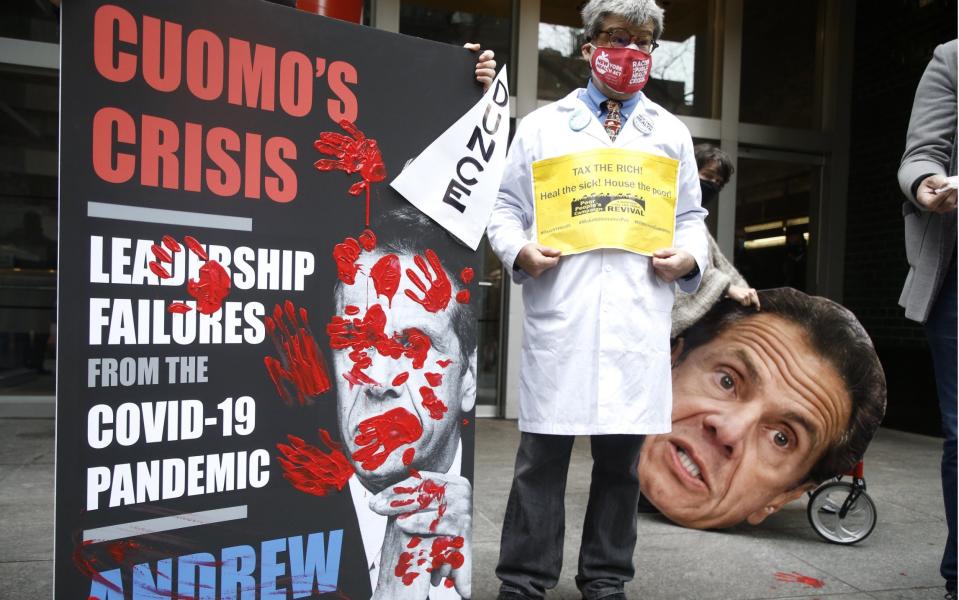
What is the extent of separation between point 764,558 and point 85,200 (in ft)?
8.56

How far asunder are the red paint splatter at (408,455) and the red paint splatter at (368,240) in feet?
1.71

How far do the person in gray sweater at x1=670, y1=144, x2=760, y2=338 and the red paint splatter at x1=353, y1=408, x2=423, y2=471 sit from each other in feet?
5.56

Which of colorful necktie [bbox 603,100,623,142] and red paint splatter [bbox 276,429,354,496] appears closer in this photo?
red paint splatter [bbox 276,429,354,496]

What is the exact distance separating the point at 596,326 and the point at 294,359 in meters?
0.86

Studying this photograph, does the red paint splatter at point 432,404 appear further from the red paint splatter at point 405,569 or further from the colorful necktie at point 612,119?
the colorful necktie at point 612,119

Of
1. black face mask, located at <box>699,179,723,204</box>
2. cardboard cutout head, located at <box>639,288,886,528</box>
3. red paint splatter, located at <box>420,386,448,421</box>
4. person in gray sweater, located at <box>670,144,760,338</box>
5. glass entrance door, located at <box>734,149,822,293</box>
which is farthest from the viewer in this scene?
glass entrance door, located at <box>734,149,822,293</box>

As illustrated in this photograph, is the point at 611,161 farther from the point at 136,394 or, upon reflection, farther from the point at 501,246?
the point at 136,394

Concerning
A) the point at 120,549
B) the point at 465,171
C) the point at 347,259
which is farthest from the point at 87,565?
the point at 465,171

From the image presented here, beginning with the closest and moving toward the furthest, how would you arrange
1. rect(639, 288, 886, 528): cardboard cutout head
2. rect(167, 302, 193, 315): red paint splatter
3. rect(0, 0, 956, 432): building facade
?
rect(167, 302, 193, 315): red paint splatter < rect(639, 288, 886, 528): cardboard cutout head < rect(0, 0, 956, 432): building facade

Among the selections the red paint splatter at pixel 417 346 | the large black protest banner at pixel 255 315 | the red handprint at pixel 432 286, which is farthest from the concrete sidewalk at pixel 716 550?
the red handprint at pixel 432 286

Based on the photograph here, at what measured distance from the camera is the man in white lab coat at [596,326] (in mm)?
2258

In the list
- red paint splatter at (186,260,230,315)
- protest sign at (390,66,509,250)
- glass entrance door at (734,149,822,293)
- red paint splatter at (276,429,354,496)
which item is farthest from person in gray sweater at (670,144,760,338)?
glass entrance door at (734,149,822,293)

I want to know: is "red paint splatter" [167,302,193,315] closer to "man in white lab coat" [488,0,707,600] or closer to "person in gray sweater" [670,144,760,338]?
"man in white lab coat" [488,0,707,600]

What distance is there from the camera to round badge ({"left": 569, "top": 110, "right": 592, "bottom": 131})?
2.32m
